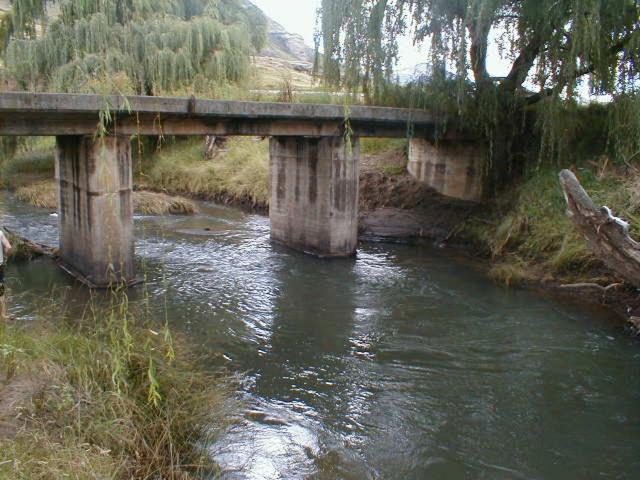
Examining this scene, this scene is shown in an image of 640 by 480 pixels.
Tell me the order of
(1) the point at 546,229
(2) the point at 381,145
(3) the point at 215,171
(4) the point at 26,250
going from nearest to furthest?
(1) the point at 546,229
(4) the point at 26,250
(2) the point at 381,145
(3) the point at 215,171

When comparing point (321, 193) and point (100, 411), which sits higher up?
point (321, 193)

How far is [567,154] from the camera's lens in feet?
50.9

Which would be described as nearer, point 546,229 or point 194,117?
point 194,117

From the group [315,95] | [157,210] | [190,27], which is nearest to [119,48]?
[190,27]

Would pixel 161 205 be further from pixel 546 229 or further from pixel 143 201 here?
pixel 546 229

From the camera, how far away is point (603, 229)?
9.23 meters

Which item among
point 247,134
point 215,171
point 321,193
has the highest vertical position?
point 247,134

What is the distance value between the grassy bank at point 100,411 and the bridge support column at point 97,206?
19.3 feet

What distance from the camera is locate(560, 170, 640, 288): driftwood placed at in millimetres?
9039

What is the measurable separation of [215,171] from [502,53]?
12.7 meters

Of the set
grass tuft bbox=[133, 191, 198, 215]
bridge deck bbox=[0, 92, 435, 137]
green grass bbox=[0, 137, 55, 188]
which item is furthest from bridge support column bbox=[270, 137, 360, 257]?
green grass bbox=[0, 137, 55, 188]

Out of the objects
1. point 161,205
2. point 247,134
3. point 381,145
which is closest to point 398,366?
point 247,134

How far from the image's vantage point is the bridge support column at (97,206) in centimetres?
1218

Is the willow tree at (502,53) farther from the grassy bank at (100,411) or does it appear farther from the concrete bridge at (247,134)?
the grassy bank at (100,411)
